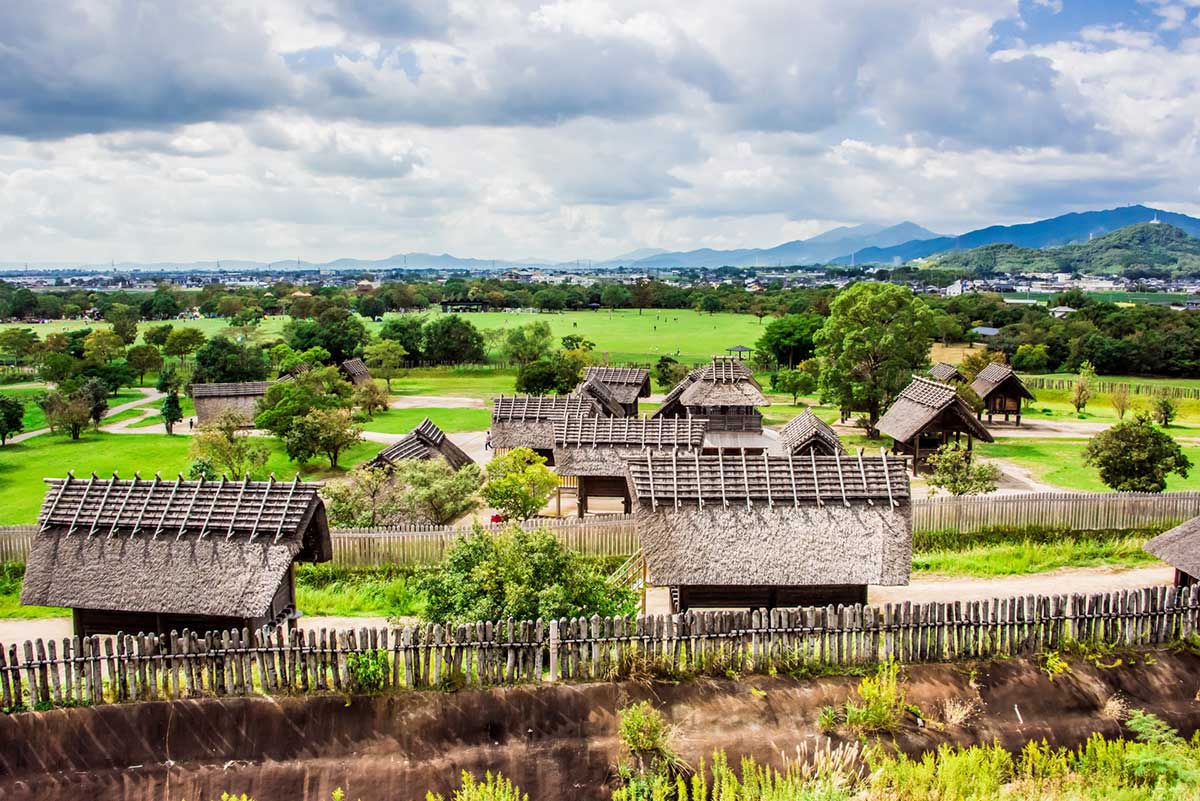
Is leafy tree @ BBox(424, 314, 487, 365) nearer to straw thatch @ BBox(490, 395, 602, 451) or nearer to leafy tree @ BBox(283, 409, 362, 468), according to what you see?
leafy tree @ BBox(283, 409, 362, 468)

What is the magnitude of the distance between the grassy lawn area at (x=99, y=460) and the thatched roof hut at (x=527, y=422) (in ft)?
29.2

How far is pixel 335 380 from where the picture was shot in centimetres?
5672

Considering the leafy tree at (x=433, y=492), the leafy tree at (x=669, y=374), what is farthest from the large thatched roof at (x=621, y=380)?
the leafy tree at (x=433, y=492)

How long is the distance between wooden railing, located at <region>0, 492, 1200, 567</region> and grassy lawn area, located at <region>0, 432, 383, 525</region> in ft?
54.3

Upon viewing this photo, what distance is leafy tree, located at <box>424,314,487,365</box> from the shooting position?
8525 cm

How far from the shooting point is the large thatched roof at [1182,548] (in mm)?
17531

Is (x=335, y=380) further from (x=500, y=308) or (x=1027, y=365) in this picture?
(x=500, y=308)

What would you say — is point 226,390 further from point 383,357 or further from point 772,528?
point 772,528

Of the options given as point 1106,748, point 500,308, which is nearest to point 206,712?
point 1106,748

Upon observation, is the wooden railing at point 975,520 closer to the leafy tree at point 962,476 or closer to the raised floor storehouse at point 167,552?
the leafy tree at point 962,476

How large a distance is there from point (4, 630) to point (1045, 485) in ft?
116

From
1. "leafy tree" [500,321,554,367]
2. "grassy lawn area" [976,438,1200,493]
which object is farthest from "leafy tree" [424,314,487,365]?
"grassy lawn area" [976,438,1200,493]

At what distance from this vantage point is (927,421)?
37281mm

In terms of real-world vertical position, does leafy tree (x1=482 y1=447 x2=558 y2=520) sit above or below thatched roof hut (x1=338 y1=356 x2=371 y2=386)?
below
